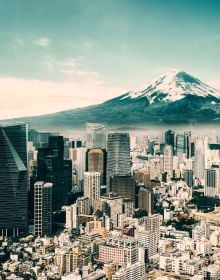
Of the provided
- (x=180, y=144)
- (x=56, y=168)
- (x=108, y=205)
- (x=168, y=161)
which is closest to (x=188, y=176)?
(x=168, y=161)

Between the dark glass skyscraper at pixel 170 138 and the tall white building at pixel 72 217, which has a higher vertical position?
the dark glass skyscraper at pixel 170 138

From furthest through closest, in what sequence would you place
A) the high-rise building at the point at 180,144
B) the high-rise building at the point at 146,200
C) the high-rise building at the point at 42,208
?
the high-rise building at the point at 180,144, the high-rise building at the point at 146,200, the high-rise building at the point at 42,208

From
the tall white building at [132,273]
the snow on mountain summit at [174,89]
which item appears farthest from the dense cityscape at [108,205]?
the snow on mountain summit at [174,89]

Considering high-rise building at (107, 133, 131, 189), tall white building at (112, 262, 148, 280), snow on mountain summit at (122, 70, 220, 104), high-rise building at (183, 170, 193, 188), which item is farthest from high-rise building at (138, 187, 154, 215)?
tall white building at (112, 262, 148, 280)

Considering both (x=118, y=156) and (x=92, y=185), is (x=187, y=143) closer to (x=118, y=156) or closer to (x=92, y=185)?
(x=118, y=156)

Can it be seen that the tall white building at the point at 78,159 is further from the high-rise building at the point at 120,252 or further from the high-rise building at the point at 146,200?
the high-rise building at the point at 120,252

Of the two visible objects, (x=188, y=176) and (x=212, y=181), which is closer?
(x=212, y=181)
